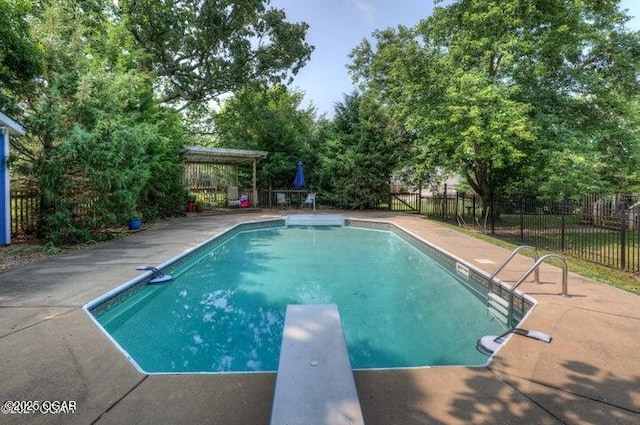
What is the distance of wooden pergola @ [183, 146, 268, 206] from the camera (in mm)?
15078

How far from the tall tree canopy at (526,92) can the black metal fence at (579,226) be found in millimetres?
1441

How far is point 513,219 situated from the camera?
12.4 metres

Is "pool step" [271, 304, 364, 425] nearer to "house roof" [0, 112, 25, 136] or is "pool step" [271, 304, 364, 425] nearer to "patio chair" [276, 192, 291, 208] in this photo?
"house roof" [0, 112, 25, 136]

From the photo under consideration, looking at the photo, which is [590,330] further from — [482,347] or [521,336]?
[482,347]

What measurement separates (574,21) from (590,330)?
11.4 m

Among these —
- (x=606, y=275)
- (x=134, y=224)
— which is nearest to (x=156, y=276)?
(x=134, y=224)

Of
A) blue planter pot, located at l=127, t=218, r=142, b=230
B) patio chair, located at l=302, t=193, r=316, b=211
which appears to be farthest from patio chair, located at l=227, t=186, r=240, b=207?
blue planter pot, located at l=127, t=218, r=142, b=230

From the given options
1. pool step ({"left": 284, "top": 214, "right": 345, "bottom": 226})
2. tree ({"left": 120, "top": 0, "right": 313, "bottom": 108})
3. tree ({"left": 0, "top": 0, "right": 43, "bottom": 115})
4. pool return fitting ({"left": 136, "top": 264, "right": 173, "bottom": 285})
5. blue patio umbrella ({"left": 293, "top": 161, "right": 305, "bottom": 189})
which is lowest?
pool return fitting ({"left": 136, "top": 264, "right": 173, "bottom": 285})

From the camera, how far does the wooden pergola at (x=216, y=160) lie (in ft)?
49.5

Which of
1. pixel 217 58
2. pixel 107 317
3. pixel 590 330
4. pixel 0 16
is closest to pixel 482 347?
pixel 590 330

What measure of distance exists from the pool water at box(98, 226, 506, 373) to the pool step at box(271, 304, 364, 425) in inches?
30.7

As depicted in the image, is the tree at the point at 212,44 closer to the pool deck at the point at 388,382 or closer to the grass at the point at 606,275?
the pool deck at the point at 388,382

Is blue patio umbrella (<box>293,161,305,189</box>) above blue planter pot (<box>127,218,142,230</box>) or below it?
above

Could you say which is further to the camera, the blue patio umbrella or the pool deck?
the blue patio umbrella
